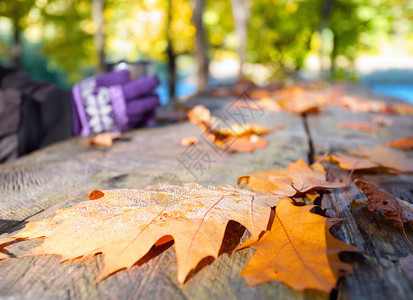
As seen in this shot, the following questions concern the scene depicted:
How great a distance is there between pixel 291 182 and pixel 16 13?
7.91 metres

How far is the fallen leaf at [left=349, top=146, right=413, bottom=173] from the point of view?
2.72 ft

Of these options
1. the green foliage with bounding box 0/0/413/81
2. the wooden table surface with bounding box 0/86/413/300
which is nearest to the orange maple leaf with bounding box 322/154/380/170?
the wooden table surface with bounding box 0/86/413/300

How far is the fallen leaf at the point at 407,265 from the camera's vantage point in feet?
1.32

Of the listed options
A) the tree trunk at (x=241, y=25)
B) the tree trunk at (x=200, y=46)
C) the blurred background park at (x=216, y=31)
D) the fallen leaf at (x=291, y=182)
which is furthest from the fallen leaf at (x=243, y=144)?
the blurred background park at (x=216, y=31)

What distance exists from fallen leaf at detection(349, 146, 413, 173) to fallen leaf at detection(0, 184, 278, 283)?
0.46m

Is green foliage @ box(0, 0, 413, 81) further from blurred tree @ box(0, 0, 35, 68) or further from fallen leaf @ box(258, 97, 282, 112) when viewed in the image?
fallen leaf @ box(258, 97, 282, 112)

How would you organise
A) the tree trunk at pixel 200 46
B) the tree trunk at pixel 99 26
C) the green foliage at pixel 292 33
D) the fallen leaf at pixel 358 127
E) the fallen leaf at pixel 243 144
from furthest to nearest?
1. the green foliage at pixel 292 33
2. the tree trunk at pixel 99 26
3. the tree trunk at pixel 200 46
4. the fallen leaf at pixel 358 127
5. the fallen leaf at pixel 243 144

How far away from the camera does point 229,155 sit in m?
0.97

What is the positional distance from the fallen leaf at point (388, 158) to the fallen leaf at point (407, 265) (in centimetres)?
42

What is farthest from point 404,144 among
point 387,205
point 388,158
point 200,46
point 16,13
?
point 16,13

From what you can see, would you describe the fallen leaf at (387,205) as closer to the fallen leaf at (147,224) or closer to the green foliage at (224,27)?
the fallen leaf at (147,224)

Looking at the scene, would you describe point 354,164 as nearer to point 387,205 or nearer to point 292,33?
point 387,205

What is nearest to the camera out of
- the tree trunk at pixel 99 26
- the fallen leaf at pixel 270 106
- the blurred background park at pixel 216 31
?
the fallen leaf at pixel 270 106

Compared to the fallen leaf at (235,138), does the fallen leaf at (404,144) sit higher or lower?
lower
